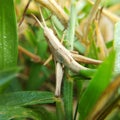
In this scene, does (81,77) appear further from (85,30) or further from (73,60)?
(85,30)

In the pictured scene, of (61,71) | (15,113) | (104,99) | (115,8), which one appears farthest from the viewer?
(115,8)

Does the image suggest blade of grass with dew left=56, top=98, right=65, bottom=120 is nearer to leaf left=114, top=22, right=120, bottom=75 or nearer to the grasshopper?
the grasshopper

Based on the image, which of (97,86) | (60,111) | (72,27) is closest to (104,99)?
(97,86)

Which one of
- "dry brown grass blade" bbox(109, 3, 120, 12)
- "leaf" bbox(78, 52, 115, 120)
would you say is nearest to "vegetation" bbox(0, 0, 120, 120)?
"leaf" bbox(78, 52, 115, 120)

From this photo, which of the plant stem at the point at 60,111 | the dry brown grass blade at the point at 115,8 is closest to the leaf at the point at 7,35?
the plant stem at the point at 60,111

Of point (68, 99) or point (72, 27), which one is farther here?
point (72, 27)

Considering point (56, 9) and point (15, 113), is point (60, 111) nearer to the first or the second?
point (15, 113)

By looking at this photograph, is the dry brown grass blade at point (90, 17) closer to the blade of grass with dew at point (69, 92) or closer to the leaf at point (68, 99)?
the blade of grass with dew at point (69, 92)
